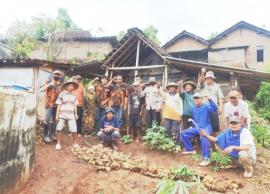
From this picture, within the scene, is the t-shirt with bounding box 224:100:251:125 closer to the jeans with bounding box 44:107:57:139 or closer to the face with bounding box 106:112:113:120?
the face with bounding box 106:112:113:120

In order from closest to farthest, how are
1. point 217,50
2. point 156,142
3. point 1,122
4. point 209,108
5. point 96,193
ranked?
1. point 1,122
2. point 96,193
3. point 209,108
4. point 156,142
5. point 217,50

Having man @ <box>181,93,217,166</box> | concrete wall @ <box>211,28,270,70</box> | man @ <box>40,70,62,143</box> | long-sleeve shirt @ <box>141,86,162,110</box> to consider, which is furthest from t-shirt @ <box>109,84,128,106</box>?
concrete wall @ <box>211,28,270,70</box>

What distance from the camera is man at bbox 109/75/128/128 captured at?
403 inches

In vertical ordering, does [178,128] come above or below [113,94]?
below

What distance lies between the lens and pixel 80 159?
8234 millimetres

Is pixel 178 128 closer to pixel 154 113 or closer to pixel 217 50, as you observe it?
pixel 154 113

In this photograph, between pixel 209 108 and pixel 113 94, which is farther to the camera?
pixel 113 94

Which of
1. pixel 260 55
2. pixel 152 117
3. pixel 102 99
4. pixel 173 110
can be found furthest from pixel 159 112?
pixel 260 55

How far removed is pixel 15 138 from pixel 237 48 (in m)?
20.3

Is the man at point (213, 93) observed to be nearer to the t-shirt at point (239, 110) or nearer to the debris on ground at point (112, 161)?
the t-shirt at point (239, 110)

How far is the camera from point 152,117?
10.1m

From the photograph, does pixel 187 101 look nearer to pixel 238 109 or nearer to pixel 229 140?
pixel 238 109

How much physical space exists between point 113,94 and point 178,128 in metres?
2.23

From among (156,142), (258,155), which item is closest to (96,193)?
(156,142)
